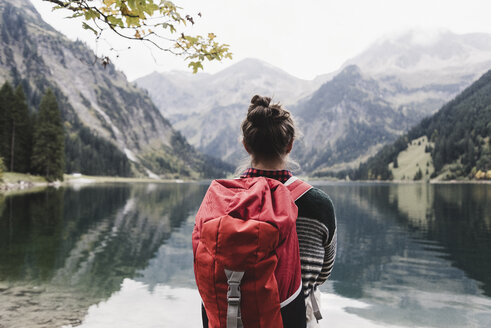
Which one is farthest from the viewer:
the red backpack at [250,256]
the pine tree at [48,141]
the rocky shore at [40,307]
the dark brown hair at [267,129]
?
the pine tree at [48,141]

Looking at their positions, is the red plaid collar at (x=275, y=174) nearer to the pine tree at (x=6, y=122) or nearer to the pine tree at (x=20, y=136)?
the pine tree at (x=6, y=122)

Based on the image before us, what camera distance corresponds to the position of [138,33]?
5.36 metres

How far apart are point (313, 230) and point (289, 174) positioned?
21.7 inches

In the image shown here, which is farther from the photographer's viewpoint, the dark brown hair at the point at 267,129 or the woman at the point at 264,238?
the dark brown hair at the point at 267,129

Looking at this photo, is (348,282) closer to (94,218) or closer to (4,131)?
(94,218)

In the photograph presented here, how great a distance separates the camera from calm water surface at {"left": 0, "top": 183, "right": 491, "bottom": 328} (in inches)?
439

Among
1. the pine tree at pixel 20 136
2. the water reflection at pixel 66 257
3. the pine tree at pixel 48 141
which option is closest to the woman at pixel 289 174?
the water reflection at pixel 66 257

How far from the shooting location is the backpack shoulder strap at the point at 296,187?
3111 millimetres

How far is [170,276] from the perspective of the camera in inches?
637

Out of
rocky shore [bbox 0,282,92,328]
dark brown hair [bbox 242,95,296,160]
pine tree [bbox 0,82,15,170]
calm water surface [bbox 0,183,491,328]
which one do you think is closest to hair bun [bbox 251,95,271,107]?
dark brown hair [bbox 242,95,296,160]

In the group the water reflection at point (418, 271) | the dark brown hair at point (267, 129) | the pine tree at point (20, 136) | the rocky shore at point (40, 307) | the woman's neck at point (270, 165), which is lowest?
the water reflection at point (418, 271)

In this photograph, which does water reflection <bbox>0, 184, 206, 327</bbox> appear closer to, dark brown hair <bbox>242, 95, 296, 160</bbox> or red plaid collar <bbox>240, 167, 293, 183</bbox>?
red plaid collar <bbox>240, 167, 293, 183</bbox>

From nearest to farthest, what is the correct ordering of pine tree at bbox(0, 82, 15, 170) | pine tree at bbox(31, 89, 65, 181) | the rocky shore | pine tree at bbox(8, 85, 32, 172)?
1. the rocky shore
2. pine tree at bbox(0, 82, 15, 170)
3. pine tree at bbox(8, 85, 32, 172)
4. pine tree at bbox(31, 89, 65, 181)

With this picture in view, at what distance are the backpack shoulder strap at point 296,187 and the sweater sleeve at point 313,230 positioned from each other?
0.05 m
